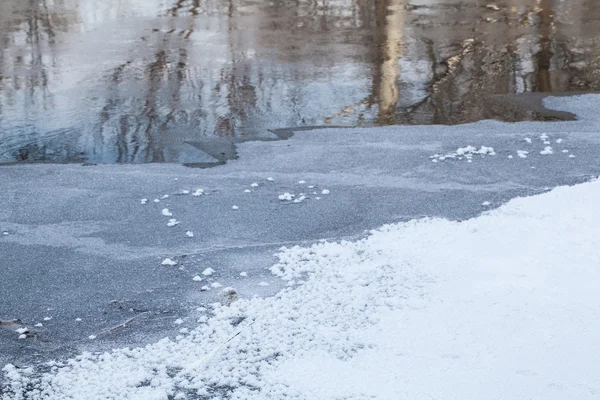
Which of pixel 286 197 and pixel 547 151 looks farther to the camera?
pixel 547 151

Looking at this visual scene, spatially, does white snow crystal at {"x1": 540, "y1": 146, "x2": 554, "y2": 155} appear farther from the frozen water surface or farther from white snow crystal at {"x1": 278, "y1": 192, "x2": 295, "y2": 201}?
white snow crystal at {"x1": 278, "y1": 192, "x2": 295, "y2": 201}

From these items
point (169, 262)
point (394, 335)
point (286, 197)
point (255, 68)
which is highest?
point (255, 68)

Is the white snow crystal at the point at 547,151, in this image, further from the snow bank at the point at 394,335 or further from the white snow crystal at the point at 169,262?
the white snow crystal at the point at 169,262

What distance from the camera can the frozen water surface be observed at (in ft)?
11.9

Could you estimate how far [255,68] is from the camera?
8039mm

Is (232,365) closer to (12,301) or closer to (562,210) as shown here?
(12,301)

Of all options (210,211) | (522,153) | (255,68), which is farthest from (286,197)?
(255,68)

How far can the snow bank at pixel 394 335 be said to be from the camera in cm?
296

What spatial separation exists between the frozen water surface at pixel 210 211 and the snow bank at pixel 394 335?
0.20m

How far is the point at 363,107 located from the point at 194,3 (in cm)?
592

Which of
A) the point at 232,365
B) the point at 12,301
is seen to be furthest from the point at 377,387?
the point at 12,301

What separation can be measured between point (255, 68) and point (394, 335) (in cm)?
517

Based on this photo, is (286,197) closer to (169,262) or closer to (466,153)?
(169,262)

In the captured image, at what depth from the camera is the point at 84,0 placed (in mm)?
12062
